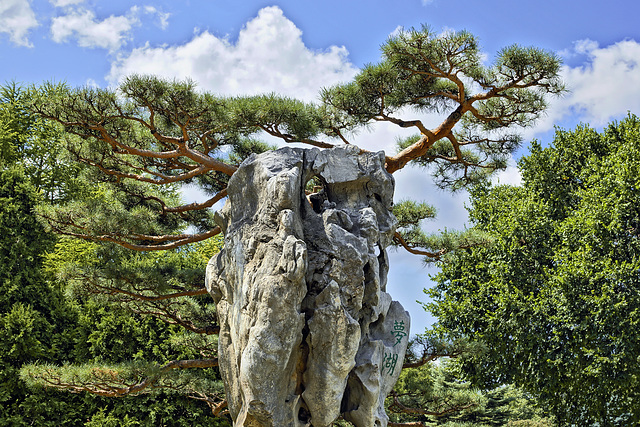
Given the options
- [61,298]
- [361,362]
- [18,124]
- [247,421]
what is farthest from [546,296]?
[18,124]

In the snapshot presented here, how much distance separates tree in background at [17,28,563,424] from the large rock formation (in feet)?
5.94

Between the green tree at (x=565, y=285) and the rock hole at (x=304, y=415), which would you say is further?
the green tree at (x=565, y=285)

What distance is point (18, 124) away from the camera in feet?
40.9

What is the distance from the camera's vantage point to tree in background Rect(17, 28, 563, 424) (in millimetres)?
6754

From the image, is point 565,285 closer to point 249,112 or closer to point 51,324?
point 249,112

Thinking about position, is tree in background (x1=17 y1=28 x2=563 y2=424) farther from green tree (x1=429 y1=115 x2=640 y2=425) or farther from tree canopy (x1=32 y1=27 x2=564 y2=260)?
green tree (x1=429 y1=115 x2=640 y2=425)

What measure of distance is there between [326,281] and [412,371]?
815cm

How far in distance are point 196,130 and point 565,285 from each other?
6205 millimetres

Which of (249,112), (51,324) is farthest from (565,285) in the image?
(51,324)

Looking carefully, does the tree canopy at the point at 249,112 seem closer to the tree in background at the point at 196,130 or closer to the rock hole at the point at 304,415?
the tree in background at the point at 196,130

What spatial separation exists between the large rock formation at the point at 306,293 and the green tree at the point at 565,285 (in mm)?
3846

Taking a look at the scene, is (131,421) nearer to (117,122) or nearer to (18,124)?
(117,122)

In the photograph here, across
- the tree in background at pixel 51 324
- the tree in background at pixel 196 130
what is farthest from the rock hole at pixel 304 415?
the tree in background at pixel 51 324

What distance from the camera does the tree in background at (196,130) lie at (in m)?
6.75
